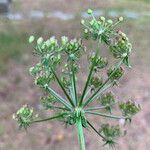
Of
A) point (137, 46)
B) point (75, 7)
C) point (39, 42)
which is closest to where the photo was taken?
point (39, 42)

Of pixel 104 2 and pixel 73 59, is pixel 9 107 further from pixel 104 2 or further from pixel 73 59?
pixel 73 59

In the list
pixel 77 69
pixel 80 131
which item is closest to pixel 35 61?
pixel 77 69

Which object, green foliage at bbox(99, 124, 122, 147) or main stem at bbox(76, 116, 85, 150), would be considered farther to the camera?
green foliage at bbox(99, 124, 122, 147)

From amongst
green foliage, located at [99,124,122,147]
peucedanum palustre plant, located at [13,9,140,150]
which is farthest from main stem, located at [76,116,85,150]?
green foliage, located at [99,124,122,147]

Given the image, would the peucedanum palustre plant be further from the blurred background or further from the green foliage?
the blurred background

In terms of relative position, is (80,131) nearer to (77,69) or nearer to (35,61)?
(77,69)

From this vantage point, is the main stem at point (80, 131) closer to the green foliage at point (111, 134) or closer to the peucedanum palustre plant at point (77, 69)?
the peucedanum palustre plant at point (77, 69)

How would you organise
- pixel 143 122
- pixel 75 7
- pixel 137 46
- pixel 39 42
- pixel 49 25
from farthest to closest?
1. pixel 75 7
2. pixel 49 25
3. pixel 137 46
4. pixel 143 122
5. pixel 39 42

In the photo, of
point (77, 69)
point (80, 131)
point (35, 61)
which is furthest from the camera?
point (35, 61)

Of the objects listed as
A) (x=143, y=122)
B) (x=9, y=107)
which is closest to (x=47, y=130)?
(x=9, y=107)
